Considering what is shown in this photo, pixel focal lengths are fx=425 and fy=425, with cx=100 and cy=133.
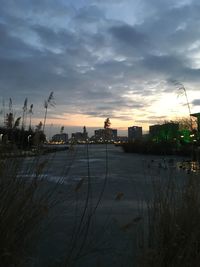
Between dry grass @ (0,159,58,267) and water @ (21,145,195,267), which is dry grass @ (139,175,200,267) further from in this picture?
dry grass @ (0,159,58,267)

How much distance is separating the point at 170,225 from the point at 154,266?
0.62 metres

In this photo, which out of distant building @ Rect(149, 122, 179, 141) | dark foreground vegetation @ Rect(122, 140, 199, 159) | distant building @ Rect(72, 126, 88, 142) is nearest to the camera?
distant building @ Rect(72, 126, 88, 142)

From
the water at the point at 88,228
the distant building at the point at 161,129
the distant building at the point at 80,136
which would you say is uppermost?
the distant building at the point at 161,129

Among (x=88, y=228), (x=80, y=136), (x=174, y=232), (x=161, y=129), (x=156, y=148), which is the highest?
(x=161, y=129)

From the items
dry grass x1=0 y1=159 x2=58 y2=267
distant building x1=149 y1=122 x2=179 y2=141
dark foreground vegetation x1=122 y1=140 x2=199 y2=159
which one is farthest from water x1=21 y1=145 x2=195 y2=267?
dark foreground vegetation x1=122 y1=140 x2=199 y2=159

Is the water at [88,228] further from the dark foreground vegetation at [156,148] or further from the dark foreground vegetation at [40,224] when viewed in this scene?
the dark foreground vegetation at [156,148]

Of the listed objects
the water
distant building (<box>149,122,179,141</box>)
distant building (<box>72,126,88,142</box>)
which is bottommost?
the water

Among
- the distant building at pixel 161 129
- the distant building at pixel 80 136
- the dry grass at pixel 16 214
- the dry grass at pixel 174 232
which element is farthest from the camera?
the distant building at pixel 161 129

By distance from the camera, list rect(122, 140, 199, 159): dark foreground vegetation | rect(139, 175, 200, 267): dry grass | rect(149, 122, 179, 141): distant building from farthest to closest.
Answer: rect(122, 140, 199, 159): dark foreground vegetation → rect(149, 122, 179, 141): distant building → rect(139, 175, 200, 267): dry grass

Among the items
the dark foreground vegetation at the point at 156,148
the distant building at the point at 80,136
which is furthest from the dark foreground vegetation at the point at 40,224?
the dark foreground vegetation at the point at 156,148

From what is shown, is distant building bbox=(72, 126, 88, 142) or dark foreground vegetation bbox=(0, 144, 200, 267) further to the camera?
distant building bbox=(72, 126, 88, 142)

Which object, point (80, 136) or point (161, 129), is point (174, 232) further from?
point (161, 129)

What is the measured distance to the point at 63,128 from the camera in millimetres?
3980

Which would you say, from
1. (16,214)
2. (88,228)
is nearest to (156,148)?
(88,228)
